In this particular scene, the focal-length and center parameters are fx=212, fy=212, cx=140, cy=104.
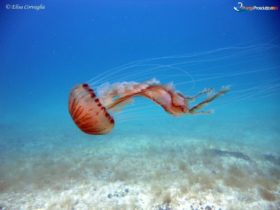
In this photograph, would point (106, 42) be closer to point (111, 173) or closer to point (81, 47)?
point (81, 47)

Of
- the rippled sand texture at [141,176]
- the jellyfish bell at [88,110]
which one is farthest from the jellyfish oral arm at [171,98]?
the rippled sand texture at [141,176]

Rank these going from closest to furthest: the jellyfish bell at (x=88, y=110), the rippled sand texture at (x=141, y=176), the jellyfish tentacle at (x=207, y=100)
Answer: the jellyfish tentacle at (x=207, y=100) → the jellyfish bell at (x=88, y=110) → the rippled sand texture at (x=141, y=176)

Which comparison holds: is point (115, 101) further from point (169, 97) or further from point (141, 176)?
point (141, 176)

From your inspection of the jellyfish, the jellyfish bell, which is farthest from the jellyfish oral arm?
the jellyfish bell

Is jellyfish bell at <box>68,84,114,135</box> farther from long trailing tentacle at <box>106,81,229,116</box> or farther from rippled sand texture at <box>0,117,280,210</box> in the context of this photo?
rippled sand texture at <box>0,117,280,210</box>

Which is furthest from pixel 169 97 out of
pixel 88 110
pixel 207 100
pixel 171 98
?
pixel 88 110

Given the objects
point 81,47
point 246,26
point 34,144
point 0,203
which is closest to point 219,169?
point 0,203

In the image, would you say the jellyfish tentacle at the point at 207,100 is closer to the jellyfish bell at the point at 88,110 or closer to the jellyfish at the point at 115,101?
the jellyfish at the point at 115,101
